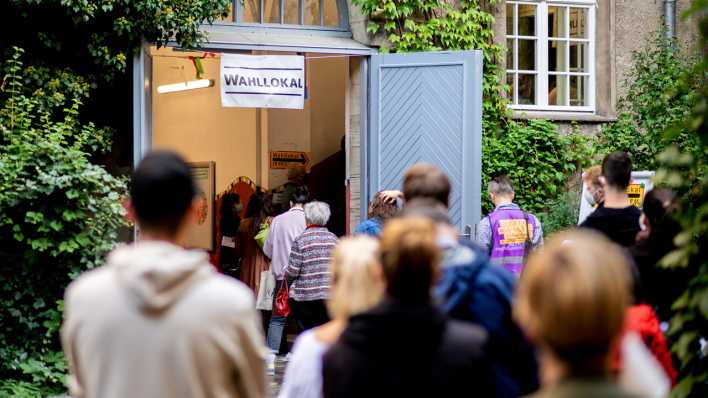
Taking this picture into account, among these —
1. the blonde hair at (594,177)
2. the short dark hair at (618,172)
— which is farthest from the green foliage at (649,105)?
the short dark hair at (618,172)

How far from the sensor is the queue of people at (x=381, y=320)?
110 inches

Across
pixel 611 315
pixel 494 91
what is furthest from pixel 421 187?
pixel 494 91

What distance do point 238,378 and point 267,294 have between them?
9.32 metres

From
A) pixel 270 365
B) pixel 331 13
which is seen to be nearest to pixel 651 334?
pixel 270 365

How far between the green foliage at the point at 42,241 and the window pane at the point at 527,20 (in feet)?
21.1

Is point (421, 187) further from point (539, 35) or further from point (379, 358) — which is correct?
point (539, 35)

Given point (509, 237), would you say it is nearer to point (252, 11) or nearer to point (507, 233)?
point (507, 233)

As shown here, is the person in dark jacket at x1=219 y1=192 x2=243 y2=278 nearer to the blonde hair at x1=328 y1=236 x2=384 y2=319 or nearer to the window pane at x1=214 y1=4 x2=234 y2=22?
the window pane at x1=214 y1=4 x2=234 y2=22

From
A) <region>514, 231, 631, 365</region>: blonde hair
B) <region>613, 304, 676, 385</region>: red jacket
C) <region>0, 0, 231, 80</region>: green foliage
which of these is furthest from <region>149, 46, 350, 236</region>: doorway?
<region>514, 231, 631, 365</region>: blonde hair

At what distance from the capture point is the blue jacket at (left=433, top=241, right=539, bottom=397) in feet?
13.9

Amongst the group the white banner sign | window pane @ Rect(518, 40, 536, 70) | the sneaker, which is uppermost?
window pane @ Rect(518, 40, 536, 70)

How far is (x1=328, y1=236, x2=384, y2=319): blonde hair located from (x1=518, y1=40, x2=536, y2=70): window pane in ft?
34.5

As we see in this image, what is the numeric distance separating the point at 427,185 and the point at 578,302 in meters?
2.14

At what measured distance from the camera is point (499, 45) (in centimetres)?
1381
